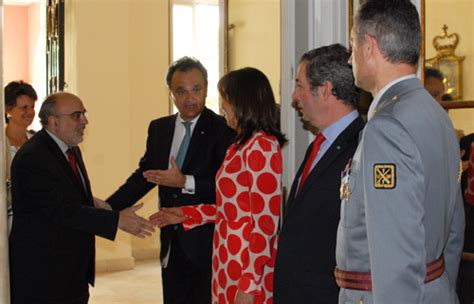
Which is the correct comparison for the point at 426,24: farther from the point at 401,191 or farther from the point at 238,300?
the point at 238,300

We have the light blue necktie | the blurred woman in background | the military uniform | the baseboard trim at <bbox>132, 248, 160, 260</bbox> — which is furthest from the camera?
the baseboard trim at <bbox>132, 248, 160, 260</bbox>

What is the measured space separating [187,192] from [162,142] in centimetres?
40

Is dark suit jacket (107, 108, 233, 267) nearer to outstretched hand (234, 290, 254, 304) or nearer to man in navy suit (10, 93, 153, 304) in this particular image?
man in navy suit (10, 93, 153, 304)

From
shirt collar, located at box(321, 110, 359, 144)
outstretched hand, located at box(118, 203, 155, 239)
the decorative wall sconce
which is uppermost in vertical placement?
the decorative wall sconce

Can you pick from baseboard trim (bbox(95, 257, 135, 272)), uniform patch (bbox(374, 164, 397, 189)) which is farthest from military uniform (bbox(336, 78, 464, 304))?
baseboard trim (bbox(95, 257, 135, 272))

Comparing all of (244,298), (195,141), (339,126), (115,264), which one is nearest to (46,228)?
(195,141)

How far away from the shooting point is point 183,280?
3.49 m

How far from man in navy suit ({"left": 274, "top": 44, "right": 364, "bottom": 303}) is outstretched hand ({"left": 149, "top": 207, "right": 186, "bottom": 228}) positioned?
1.10 m

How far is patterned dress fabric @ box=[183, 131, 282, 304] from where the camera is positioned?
2.74 meters

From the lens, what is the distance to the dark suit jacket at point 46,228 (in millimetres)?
3289

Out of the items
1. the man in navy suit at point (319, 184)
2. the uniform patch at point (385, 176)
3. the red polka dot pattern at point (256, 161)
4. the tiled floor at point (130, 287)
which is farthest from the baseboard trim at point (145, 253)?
the uniform patch at point (385, 176)

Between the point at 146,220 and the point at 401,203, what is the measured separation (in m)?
2.12

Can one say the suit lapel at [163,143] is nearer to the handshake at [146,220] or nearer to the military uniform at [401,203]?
the handshake at [146,220]

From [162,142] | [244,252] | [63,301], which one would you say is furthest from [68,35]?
[244,252]
